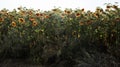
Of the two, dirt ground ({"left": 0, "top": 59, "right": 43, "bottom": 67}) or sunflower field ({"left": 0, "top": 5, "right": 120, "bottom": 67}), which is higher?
sunflower field ({"left": 0, "top": 5, "right": 120, "bottom": 67})

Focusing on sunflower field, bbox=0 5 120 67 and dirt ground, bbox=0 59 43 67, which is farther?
dirt ground, bbox=0 59 43 67

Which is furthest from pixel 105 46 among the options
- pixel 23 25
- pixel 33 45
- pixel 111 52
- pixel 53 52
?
pixel 23 25

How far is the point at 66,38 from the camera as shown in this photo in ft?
21.0

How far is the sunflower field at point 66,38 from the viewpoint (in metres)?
5.98

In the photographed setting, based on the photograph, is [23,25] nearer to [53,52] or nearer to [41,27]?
[41,27]

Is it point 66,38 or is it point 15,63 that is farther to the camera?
point 15,63

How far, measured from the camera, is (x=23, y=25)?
23.5ft

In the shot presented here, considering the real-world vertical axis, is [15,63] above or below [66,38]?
below

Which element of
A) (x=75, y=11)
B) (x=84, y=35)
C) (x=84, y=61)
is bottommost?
(x=84, y=61)

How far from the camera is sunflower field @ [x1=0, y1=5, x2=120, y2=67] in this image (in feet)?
19.6

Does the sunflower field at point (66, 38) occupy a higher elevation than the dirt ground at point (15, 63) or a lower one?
higher

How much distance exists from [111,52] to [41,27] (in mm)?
1735

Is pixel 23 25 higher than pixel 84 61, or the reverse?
pixel 23 25

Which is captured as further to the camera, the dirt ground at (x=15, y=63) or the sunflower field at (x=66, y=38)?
the dirt ground at (x=15, y=63)
